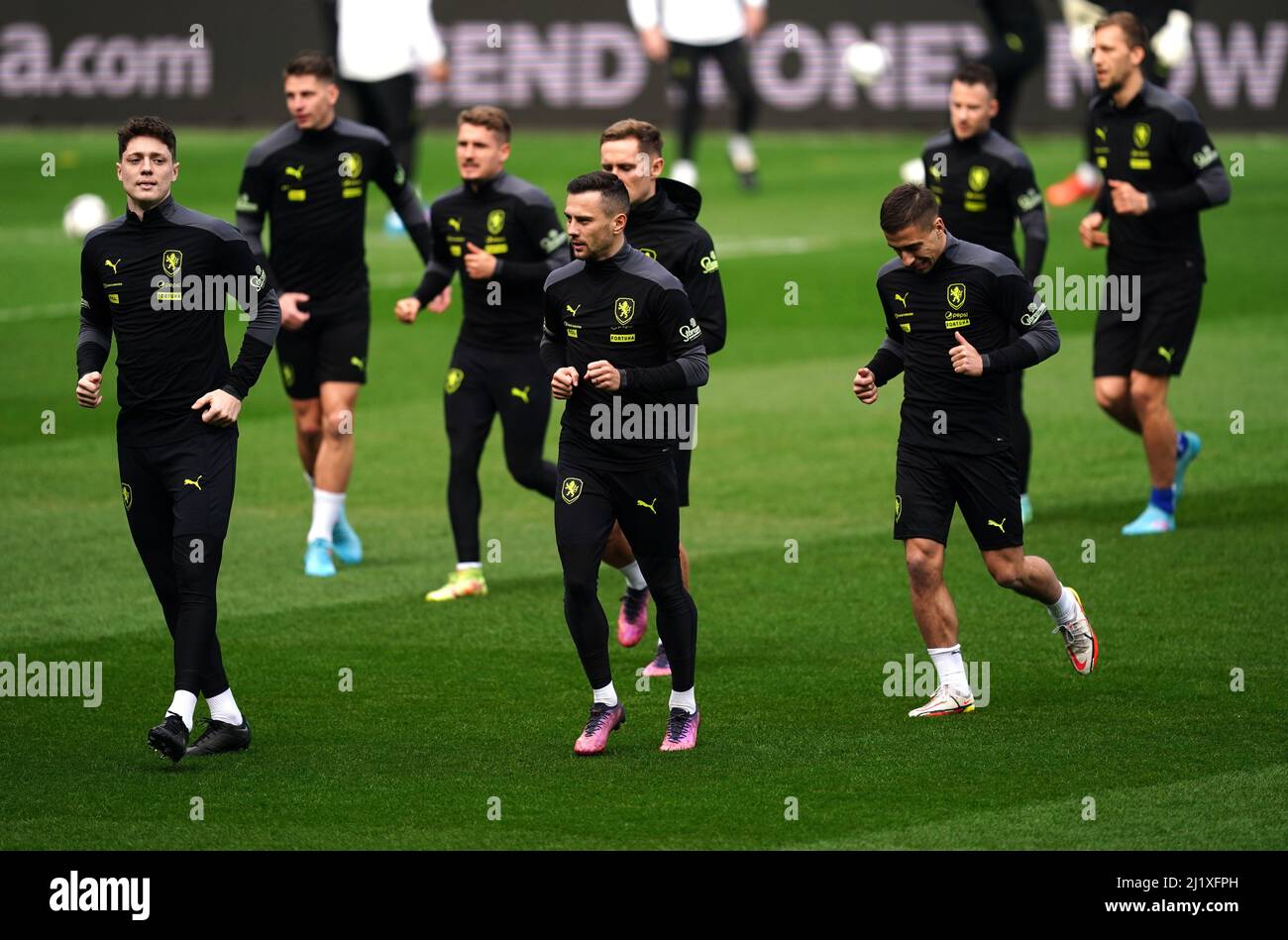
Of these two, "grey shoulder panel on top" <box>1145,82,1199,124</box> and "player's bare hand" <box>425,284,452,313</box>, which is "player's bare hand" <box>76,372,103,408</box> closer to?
"player's bare hand" <box>425,284,452,313</box>

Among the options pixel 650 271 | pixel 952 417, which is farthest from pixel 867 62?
pixel 650 271

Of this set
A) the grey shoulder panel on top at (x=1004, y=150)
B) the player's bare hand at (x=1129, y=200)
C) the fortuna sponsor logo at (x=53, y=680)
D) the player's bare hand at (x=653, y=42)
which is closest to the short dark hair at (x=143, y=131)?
the fortuna sponsor logo at (x=53, y=680)

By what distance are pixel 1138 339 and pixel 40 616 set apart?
21.7 feet

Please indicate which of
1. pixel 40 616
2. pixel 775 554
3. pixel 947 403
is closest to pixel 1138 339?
pixel 775 554

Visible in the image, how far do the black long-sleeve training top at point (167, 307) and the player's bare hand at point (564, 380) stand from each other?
127cm

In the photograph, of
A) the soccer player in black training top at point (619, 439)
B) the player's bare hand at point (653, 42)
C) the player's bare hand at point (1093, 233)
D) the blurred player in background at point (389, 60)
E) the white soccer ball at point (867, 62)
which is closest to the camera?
the soccer player in black training top at point (619, 439)

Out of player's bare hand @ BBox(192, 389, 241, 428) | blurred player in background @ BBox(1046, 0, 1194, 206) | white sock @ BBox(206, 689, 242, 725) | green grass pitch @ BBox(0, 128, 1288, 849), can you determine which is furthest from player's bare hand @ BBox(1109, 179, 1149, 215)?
blurred player in background @ BBox(1046, 0, 1194, 206)

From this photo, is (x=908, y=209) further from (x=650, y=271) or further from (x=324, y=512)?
(x=324, y=512)

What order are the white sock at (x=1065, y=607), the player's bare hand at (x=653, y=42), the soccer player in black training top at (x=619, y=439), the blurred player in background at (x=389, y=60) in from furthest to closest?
1. the player's bare hand at (x=653, y=42)
2. the blurred player in background at (x=389, y=60)
3. the white sock at (x=1065, y=607)
4. the soccer player in black training top at (x=619, y=439)

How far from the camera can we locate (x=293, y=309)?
41.1ft

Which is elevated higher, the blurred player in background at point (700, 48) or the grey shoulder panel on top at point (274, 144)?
the blurred player in background at point (700, 48)

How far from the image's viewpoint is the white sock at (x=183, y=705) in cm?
857

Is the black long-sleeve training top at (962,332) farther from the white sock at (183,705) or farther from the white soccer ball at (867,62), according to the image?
the white soccer ball at (867,62)

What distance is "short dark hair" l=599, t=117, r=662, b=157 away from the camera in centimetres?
977
